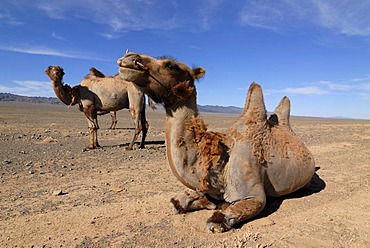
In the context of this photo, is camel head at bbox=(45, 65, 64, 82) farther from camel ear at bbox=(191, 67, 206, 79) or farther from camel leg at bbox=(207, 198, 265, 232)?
camel leg at bbox=(207, 198, 265, 232)

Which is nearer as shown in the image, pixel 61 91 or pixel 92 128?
pixel 61 91

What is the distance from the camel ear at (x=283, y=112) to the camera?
5782 mm

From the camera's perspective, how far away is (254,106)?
16.1ft

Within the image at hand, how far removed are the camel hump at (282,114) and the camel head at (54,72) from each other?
26.7 ft

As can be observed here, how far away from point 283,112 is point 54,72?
27.4ft

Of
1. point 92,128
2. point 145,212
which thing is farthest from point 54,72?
point 145,212

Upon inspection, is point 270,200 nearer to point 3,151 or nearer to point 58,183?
point 58,183

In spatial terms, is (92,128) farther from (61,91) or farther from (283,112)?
(283,112)

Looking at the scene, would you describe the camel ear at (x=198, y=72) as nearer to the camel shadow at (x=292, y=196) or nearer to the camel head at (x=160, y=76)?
the camel head at (x=160, y=76)

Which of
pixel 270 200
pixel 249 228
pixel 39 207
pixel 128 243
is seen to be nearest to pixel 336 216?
pixel 270 200

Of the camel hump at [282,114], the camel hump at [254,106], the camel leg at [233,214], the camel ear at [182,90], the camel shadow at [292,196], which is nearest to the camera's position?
the camel leg at [233,214]

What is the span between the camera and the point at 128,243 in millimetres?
3680

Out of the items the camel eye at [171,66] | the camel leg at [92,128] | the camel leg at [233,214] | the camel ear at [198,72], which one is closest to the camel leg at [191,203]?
the camel leg at [233,214]

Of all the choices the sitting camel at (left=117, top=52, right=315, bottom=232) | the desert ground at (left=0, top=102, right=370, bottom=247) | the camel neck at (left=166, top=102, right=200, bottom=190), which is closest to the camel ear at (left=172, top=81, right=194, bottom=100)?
the sitting camel at (left=117, top=52, right=315, bottom=232)
